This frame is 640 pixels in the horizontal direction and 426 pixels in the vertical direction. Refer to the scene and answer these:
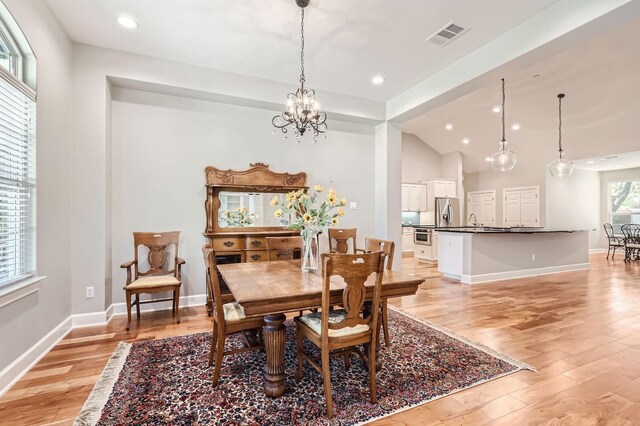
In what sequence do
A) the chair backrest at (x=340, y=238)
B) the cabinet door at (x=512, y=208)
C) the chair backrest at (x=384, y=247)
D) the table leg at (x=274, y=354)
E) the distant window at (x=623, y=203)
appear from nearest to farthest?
the table leg at (x=274, y=354) → the chair backrest at (x=384, y=247) → the chair backrest at (x=340, y=238) → the cabinet door at (x=512, y=208) → the distant window at (x=623, y=203)

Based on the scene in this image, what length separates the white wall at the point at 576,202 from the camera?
28.7 ft

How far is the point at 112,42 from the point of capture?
10.9 feet

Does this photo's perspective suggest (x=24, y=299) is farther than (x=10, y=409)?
Yes

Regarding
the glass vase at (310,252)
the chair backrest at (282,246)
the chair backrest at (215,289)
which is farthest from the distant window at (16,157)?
the glass vase at (310,252)

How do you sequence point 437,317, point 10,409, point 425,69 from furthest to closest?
point 425,69 < point 437,317 < point 10,409

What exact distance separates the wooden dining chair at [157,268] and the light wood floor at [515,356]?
34 cm

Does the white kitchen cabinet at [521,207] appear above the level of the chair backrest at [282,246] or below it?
above

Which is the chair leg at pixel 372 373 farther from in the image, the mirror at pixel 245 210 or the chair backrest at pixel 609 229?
the chair backrest at pixel 609 229

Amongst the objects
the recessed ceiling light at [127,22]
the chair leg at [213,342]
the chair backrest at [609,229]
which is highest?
the recessed ceiling light at [127,22]

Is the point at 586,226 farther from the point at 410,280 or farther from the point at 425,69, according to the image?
the point at 410,280

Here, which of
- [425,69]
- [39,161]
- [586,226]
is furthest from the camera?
[586,226]

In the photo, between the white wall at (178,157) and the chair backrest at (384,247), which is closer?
the chair backrest at (384,247)

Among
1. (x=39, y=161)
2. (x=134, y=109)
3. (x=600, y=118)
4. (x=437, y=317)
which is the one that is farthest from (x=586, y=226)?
(x=39, y=161)

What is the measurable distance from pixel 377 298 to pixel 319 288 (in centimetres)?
38
